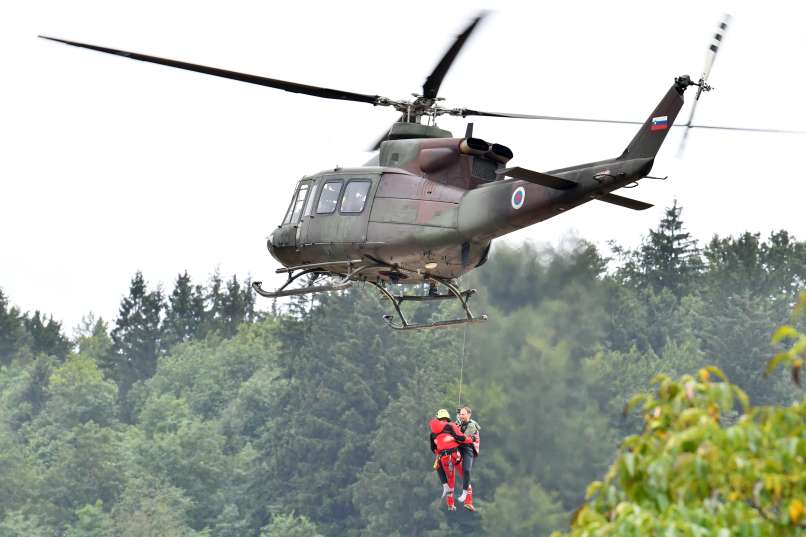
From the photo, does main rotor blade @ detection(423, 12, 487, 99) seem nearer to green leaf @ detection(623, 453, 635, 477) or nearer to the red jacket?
the red jacket

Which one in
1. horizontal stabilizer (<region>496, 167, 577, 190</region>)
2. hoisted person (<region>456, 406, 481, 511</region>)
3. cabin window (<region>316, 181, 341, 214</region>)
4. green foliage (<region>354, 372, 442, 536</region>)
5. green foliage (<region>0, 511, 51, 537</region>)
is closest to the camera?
horizontal stabilizer (<region>496, 167, 577, 190</region>)

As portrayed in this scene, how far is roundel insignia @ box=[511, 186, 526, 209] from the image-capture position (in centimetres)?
1811

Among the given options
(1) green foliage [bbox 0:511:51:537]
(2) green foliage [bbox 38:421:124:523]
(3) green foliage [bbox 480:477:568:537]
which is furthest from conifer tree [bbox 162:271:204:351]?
(3) green foliage [bbox 480:477:568:537]

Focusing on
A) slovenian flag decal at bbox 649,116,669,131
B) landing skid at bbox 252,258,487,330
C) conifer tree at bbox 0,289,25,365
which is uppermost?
conifer tree at bbox 0,289,25,365

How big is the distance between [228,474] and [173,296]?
26.9 meters

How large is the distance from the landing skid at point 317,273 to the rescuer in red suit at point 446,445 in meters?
1.90

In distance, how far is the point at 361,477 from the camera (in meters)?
66.2

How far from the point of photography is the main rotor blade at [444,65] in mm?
19484

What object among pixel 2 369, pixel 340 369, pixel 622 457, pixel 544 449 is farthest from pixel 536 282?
pixel 2 369

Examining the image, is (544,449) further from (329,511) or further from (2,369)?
(2,369)

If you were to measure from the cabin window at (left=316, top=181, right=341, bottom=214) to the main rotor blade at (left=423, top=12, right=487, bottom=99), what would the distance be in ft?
5.27

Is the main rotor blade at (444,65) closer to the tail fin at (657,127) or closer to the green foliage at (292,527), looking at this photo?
the tail fin at (657,127)

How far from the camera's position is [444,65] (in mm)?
19984

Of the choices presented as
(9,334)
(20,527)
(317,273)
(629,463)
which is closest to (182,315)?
(9,334)
